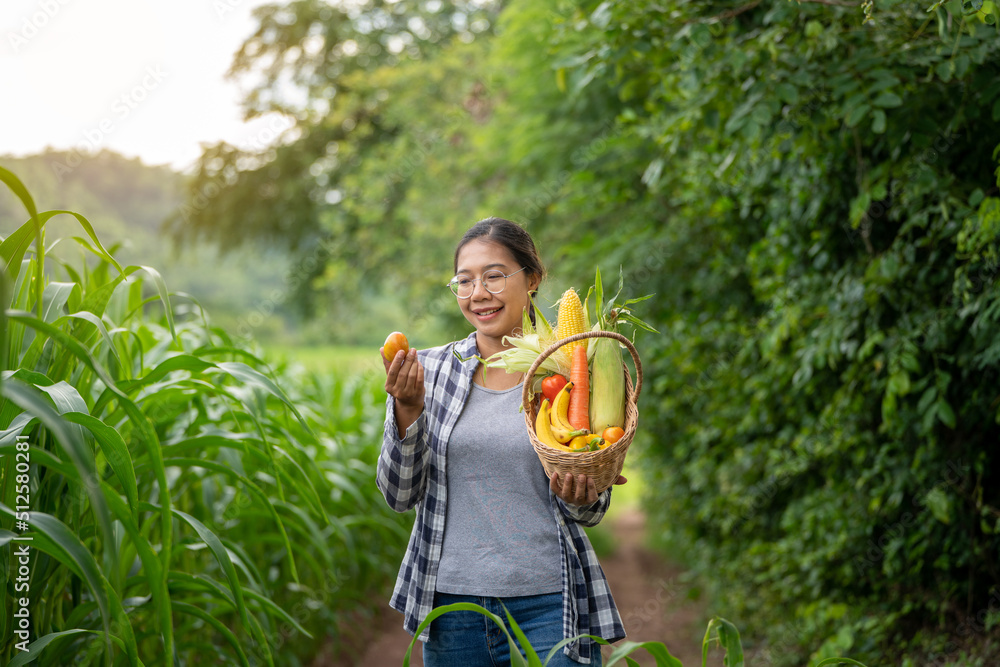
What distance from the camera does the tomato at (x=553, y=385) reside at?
1.82 m

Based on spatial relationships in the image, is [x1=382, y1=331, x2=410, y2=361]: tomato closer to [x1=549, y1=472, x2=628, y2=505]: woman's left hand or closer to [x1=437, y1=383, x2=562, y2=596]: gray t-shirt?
[x1=437, y1=383, x2=562, y2=596]: gray t-shirt

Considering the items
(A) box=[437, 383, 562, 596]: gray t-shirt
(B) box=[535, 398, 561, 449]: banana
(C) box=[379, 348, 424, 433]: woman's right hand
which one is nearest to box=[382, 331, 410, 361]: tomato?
(C) box=[379, 348, 424, 433]: woman's right hand

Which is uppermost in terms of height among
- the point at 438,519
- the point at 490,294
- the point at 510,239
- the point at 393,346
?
the point at 510,239

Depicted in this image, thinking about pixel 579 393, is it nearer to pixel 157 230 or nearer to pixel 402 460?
pixel 402 460

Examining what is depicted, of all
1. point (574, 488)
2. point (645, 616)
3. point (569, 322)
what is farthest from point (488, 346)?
point (645, 616)

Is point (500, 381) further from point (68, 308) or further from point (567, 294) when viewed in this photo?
point (68, 308)

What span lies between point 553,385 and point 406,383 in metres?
0.36

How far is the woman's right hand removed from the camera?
1761 millimetres

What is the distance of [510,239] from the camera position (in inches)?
78.5

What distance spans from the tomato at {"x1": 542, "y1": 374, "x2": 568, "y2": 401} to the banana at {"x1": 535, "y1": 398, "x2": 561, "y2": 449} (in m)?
0.04

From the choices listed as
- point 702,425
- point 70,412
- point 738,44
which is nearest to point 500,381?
point 70,412

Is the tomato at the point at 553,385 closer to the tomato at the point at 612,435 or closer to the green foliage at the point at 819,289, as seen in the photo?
the tomato at the point at 612,435

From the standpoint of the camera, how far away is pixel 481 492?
1875 millimetres

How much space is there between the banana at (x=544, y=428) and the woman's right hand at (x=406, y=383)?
300 mm
